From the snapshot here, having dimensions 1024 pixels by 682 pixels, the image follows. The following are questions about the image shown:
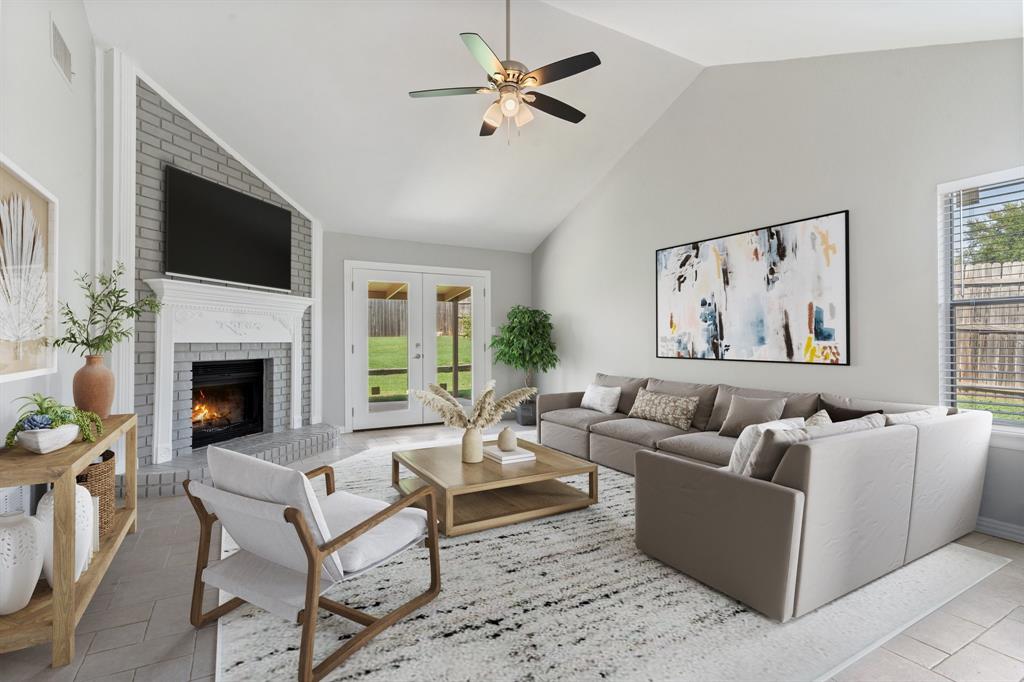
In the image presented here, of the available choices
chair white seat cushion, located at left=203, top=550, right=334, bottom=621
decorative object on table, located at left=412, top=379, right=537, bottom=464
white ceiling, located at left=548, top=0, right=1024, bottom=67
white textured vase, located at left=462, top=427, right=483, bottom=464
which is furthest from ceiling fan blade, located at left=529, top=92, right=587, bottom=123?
chair white seat cushion, located at left=203, top=550, right=334, bottom=621

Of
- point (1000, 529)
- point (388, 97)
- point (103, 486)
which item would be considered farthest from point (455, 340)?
point (1000, 529)

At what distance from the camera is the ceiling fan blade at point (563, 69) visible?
2861mm

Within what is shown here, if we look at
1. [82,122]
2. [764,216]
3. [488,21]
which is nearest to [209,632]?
[82,122]

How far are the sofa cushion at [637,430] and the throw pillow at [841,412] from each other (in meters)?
1.13

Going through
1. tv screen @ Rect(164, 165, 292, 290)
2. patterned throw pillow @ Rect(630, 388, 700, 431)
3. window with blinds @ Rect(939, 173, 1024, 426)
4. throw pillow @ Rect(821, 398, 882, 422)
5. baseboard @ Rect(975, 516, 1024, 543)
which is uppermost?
tv screen @ Rect(164, 165, 292, 290)

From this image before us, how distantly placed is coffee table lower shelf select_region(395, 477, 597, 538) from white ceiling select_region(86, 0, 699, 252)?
10.7 ft

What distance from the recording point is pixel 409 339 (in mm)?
6812

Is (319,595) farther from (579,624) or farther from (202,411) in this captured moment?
(202,411)

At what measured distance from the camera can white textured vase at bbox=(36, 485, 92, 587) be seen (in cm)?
200

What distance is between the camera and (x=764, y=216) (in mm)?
4359

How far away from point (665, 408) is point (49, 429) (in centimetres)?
424

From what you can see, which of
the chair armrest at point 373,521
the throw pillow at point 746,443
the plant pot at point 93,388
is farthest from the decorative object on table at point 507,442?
the plant pot at point 93,388

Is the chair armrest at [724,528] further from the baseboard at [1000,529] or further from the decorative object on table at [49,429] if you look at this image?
the decorative object on table at [49,429]

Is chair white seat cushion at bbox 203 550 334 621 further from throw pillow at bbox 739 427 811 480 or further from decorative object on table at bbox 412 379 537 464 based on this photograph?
throw pillow at bbox 739 427 811 480
